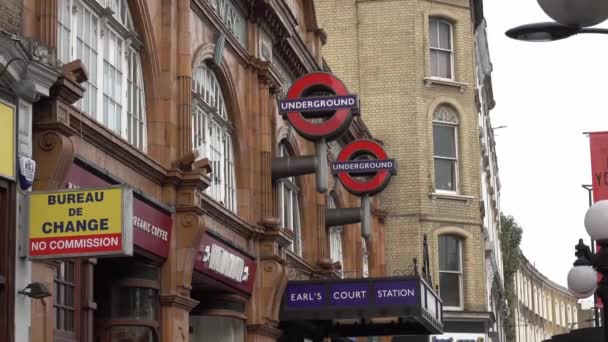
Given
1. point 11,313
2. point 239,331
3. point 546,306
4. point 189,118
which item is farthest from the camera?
point 546,306

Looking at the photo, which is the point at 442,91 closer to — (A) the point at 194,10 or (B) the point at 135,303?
(A) the point at 194,10

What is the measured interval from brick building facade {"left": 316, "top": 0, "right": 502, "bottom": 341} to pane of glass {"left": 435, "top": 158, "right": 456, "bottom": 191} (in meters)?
0.04

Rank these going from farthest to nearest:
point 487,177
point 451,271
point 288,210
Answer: point 487,177 < point 451,271 < point 288,210

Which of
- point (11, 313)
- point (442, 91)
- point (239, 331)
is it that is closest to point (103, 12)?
point (11, 313)

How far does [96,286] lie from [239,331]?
630 centimetres

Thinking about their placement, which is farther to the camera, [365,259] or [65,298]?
[365,259]

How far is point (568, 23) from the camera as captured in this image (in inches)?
360

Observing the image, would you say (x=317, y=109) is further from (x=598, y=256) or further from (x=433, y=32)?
(x=433, y=32)

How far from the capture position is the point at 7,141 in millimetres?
16016

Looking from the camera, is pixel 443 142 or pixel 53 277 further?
pixel 443 142

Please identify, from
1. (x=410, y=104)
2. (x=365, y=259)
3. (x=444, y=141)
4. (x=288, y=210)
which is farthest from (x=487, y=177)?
(x=288, y=210)

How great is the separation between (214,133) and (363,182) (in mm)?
10485

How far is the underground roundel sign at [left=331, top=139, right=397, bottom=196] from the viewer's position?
36.0 metres

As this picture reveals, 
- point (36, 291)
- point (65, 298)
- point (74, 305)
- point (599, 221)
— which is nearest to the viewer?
point (36, 291)
